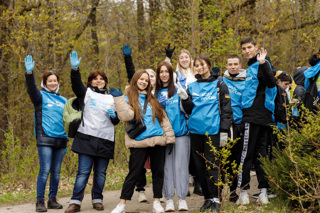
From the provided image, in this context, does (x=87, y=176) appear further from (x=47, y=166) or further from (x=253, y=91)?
(x=253, y=91)

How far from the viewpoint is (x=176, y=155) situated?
5.83 m

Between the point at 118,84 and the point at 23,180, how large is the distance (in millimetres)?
9688

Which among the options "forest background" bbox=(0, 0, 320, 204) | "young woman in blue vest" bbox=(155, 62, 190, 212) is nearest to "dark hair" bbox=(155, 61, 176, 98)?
"young woman in blue vest" bbox=(155, 62, 190, 212)

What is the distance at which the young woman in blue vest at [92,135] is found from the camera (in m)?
5.87

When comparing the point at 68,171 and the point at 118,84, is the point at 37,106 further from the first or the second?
the point at 118,84

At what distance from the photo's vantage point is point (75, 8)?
17.0 m

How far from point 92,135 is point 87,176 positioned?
0.65m

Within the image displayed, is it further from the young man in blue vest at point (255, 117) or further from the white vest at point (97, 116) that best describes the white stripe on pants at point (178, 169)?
the white vest at point (97, 116)

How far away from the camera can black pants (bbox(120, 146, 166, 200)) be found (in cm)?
555

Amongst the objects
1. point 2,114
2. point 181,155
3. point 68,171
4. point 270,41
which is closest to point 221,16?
point 270,41

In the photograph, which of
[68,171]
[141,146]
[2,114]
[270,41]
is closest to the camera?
[141,146]

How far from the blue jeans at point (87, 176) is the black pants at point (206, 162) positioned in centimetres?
146

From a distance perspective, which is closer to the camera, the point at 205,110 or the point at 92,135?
the point at 205,110

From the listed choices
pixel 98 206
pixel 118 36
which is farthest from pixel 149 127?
pixel 118 36
